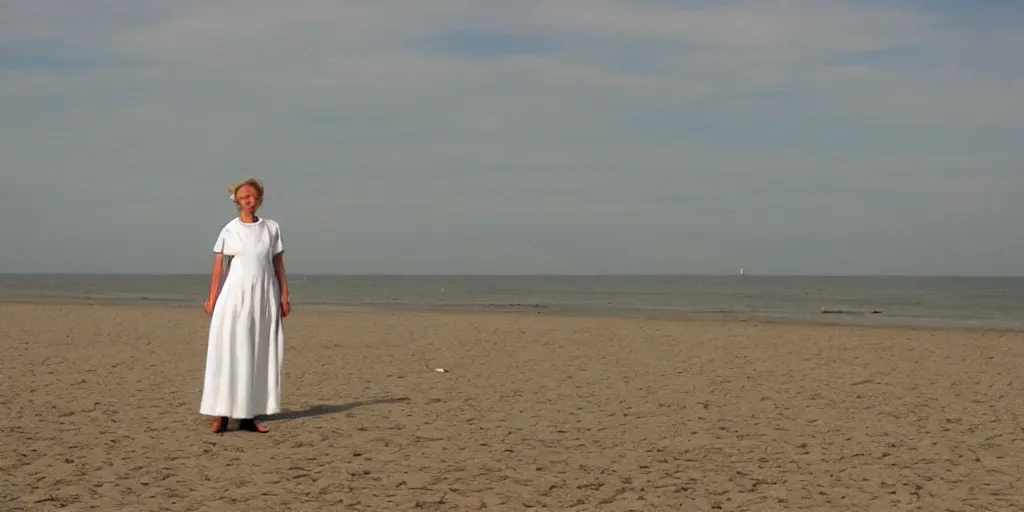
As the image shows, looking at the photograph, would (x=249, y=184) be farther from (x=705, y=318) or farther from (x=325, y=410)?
(x=705, y=318)

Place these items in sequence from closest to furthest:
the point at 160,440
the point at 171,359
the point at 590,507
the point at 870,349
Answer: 1. the point at 590,507
2. the point at 160,440
3. the point at 171,359
4. the point at 870,349

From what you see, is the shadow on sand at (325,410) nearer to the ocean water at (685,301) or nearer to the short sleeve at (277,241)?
the short sleeve at (277,241)

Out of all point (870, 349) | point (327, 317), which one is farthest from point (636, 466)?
point (327, 317)

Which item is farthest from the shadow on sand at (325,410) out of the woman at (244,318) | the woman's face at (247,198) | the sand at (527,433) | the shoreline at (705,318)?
the shoreline at (705,318)

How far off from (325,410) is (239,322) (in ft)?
6.67

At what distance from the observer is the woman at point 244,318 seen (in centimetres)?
813

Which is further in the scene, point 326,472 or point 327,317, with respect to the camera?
point 327,317

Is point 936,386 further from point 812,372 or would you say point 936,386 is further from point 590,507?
point 590,507

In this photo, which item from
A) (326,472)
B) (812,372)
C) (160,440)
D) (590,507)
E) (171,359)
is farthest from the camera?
(171,359)

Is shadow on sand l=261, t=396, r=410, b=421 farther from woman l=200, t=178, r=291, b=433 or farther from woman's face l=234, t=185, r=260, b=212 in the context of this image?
woman's face l=234, t=185, r=260, b=212

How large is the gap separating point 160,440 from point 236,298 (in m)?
1.25

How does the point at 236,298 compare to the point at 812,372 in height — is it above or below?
above

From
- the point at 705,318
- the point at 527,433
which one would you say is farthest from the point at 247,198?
the point at 705,318

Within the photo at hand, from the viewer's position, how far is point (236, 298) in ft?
26.7
